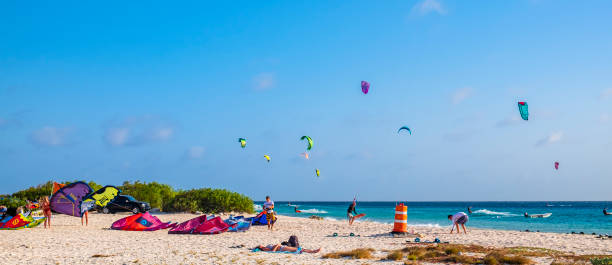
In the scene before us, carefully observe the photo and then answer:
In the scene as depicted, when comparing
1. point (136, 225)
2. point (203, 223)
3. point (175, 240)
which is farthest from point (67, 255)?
point (136, 225)

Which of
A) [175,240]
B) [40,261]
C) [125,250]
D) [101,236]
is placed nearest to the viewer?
[40,261]

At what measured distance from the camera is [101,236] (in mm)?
16016

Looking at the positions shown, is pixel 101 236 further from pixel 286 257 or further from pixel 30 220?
pixel 286 257

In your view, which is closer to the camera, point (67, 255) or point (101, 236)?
point (67, 255)

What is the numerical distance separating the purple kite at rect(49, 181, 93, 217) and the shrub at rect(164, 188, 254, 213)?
9.09 meters

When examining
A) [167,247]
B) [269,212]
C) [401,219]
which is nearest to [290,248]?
[167,247]

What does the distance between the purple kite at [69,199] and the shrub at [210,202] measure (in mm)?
9088

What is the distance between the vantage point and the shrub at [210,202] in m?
30.0

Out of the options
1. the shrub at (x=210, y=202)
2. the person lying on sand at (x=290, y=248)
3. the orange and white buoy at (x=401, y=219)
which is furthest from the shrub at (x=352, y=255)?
the shrub at (x=210, y=202)

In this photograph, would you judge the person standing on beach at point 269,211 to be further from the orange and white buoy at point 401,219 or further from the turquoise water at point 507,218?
the turquoise water at point 507,218

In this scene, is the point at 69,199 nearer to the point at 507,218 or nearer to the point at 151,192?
the point at 151,192

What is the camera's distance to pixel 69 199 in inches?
833

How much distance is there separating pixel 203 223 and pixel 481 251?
940 cm

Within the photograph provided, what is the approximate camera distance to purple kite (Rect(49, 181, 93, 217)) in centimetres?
2114
